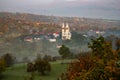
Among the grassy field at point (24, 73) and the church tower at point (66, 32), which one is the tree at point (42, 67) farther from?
the church tower at point (66, 32)

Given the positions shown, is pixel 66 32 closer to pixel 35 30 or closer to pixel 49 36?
pixel 49 36

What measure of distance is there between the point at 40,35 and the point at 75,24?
14828 mm

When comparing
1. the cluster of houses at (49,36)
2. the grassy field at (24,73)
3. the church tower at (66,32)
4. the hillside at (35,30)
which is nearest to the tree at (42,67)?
the grassy field at (24,73)

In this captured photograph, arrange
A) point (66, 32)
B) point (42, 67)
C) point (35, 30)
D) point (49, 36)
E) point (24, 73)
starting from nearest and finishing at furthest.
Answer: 1. point (42, 67)
2. point (24, 73)
3. point (49, 36)
4. point (35, 30)
5. point (66, 32)

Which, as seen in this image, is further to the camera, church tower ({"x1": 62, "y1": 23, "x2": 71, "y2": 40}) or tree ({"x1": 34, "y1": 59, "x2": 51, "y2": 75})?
church tower ({"x1": 62, "y1": 23, "x2": 71, "y2": 40})

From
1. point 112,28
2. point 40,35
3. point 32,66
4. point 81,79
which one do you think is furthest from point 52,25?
point 81,79

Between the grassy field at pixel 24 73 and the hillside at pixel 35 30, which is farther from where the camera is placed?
the hillside at pixel 35 30

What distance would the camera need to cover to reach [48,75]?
133 feet

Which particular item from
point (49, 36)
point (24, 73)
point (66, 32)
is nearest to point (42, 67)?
point (24, 73)

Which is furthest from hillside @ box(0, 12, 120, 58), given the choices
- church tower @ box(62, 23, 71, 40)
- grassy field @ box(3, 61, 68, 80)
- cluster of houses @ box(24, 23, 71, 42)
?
grassy field @ box(3, 61, 68, 80)

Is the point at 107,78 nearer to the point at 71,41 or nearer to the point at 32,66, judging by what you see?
the point at 32,66

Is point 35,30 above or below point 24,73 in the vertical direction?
above

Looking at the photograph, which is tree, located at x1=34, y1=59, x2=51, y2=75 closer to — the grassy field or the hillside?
the grassy field

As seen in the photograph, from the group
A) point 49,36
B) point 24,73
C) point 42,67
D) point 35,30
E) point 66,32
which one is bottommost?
point 49,36
